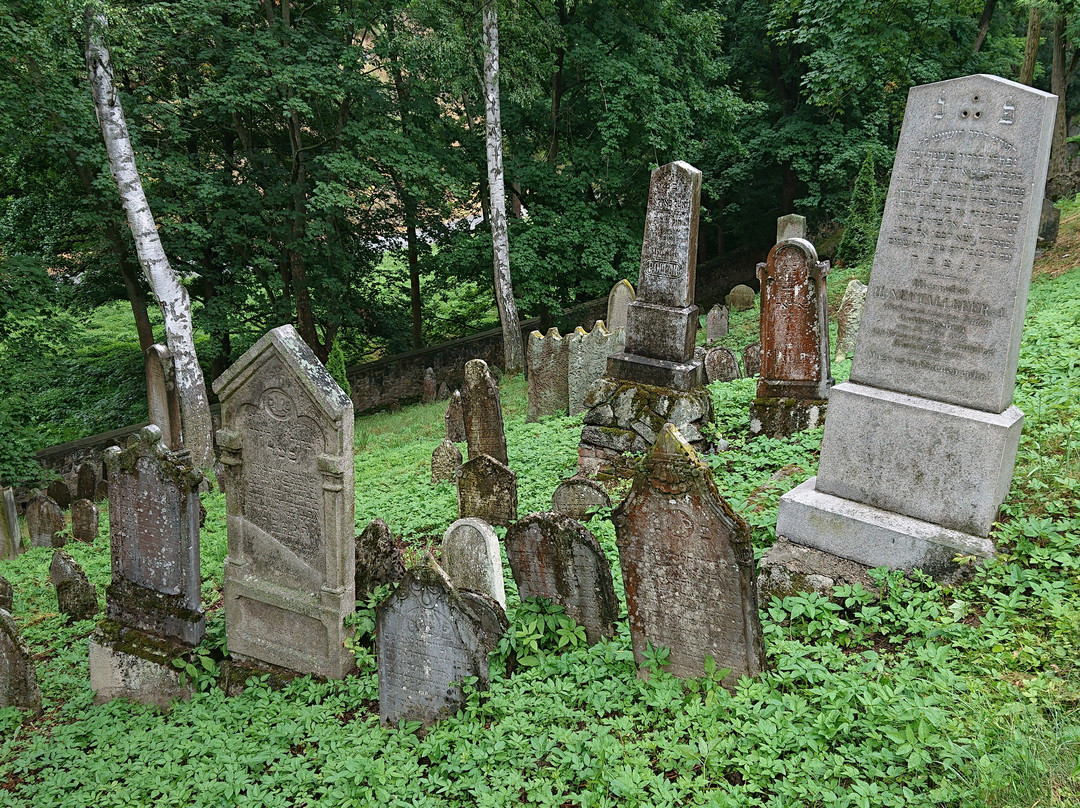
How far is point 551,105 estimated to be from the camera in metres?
18.9

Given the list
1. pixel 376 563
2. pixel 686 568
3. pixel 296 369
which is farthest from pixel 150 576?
pixel 686 568

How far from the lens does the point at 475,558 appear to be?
547cm

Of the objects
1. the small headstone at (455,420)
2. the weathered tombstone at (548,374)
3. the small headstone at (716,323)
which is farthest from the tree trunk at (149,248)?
the small headstone at (716,323)

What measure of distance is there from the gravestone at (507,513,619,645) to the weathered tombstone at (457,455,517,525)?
7.24 ft

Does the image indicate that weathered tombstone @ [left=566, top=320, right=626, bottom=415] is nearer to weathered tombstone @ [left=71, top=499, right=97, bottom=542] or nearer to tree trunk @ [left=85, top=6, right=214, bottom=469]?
tree trunk @ [left=85, top=6, right=214, bottom=469]

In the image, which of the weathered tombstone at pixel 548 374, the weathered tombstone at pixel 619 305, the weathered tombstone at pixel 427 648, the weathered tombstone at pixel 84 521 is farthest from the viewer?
the weathered tombstone at pixel 619 305

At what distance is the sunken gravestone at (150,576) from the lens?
5.61 m

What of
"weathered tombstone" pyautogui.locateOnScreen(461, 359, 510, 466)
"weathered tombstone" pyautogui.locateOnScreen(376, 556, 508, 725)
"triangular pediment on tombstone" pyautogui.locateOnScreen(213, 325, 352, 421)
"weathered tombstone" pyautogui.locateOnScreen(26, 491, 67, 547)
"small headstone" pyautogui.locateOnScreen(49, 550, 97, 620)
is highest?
"triangular pediment on tombstone" pyautogui.locateOnScreen(213, 325, 352, 421)

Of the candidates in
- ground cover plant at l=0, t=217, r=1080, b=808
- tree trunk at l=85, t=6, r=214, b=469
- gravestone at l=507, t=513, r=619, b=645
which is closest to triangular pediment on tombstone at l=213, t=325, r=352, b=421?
gravestone at l=507, t=513, r=619, b=645

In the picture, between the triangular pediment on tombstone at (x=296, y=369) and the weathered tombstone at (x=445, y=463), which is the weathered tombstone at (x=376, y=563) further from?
the weathered tombstone at (x=445, y=463)

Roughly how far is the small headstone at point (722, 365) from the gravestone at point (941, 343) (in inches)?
244

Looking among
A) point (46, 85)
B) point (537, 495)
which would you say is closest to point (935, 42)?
point (537, 495)

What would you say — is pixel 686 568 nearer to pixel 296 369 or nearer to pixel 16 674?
pixel 296 369

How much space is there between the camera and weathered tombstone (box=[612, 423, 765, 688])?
13.9 ft
